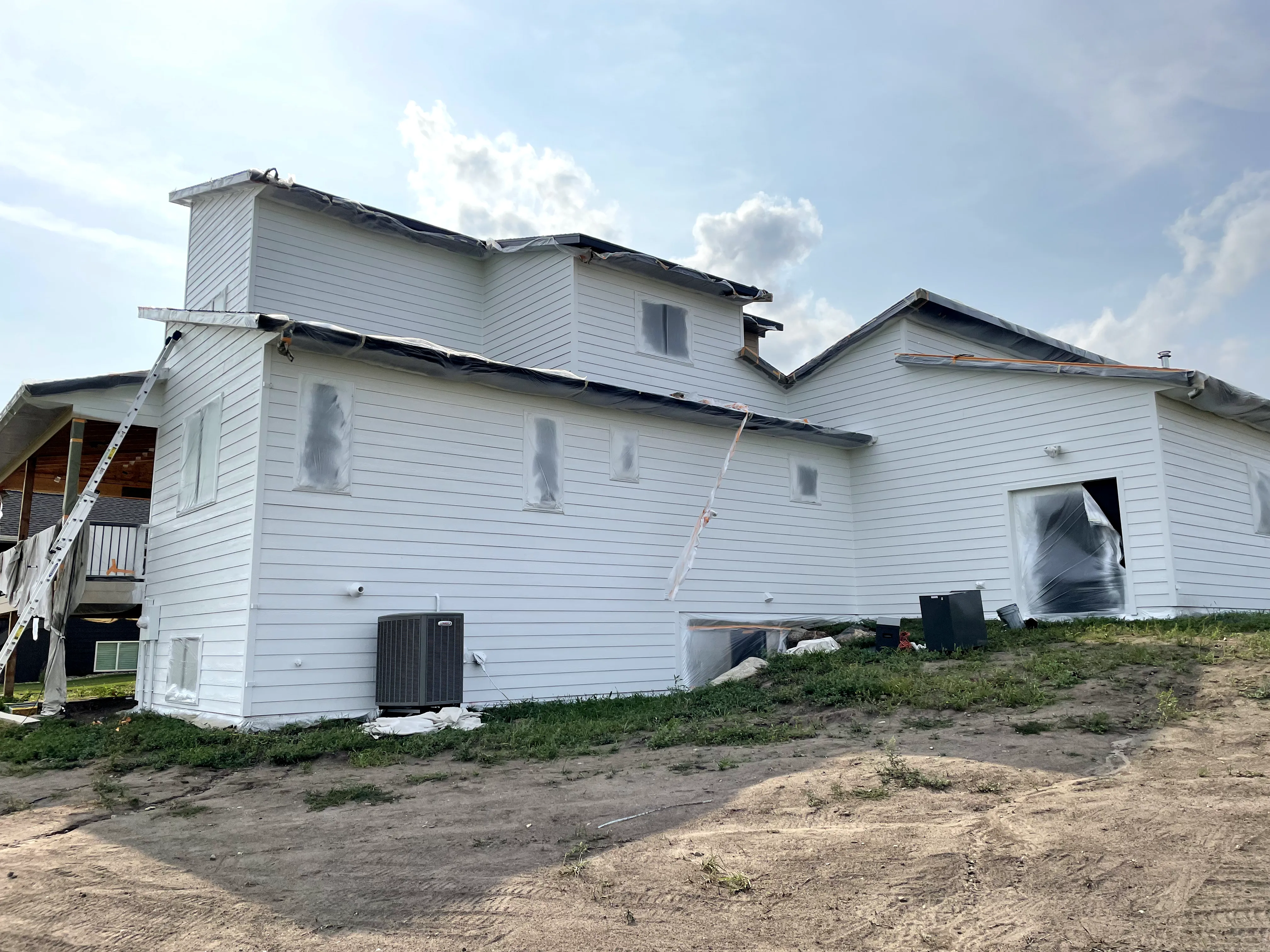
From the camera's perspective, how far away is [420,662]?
9.87 meters

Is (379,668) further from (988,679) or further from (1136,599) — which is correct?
(1136,599)

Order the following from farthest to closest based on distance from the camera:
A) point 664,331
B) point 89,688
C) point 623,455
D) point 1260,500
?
point 89,688 < point 664,331 < point 1260,500 < point 623,455

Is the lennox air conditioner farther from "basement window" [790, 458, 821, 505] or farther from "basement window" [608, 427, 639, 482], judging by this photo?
"basement window" [790, 458, 821, 505]

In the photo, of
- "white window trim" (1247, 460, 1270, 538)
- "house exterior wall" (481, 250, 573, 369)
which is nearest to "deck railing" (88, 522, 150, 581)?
"house exterior wall" (481, 250, 573, 369)

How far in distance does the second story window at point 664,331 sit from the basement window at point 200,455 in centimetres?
724

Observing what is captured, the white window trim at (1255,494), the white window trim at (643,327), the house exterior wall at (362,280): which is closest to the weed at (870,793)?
the house exterior wall at (362,280)

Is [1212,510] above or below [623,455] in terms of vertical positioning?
below

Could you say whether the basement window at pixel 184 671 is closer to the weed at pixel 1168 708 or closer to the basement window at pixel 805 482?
the basement window at pixel 805 482

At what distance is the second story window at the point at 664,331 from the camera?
16203 millimetres

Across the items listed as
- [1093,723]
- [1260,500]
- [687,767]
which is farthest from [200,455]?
[1260,500]

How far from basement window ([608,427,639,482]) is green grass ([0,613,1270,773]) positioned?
9.91 feet

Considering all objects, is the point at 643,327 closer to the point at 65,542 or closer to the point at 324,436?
the point at 324,436

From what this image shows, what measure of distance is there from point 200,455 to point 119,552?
2.56 metres

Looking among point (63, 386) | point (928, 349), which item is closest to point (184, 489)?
point (63, 386)
